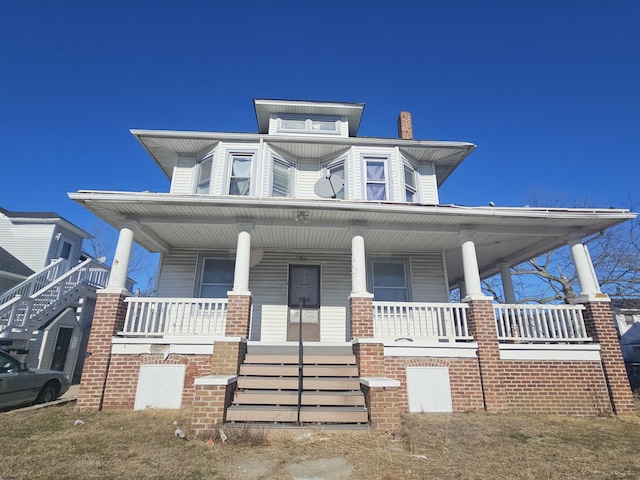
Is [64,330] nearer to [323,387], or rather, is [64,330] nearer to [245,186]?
[245,186]

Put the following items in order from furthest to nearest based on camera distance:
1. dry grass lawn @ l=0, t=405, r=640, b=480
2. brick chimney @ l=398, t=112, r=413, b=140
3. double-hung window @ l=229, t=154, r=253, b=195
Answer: brick chimney @ l=398, t=112, r=413, b=140 → double-hung window @ l=229, t=154, r=253, b=195 → dry grass lawn @ l=0, t=405, r=640, b=480

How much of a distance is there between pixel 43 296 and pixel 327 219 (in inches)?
466

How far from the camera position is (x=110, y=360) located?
22.8 ft

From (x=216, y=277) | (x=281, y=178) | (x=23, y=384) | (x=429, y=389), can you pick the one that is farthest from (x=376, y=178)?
(x=23, y=384)

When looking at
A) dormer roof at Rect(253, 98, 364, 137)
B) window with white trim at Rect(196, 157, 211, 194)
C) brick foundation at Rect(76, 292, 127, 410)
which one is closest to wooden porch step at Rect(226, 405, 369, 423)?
brick foundation at Rect(76, 292, 127, 410)

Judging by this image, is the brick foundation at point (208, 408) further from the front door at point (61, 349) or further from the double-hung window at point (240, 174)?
the front door at point (61, 349)

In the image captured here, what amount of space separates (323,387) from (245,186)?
6370 mm

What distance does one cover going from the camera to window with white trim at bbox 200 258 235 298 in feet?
32.2

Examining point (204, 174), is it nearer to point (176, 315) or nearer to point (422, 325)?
point (176, 315)

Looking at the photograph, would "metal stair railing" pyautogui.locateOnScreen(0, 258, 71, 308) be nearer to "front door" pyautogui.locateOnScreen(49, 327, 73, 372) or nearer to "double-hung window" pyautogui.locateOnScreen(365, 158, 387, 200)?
"front door" pyautogui.locateOnScreen(49, 327, 73, 372)

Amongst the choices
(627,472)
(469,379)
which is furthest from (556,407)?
(627,472)

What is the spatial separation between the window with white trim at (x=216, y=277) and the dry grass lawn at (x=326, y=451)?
13.3 feet

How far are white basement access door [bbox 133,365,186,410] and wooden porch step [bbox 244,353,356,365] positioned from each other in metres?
1.54

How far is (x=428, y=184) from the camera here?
1110 centimetres
